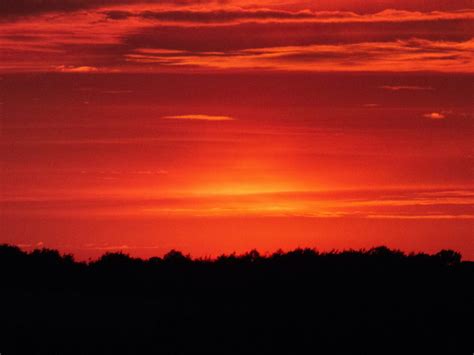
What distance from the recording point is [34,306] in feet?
80.4

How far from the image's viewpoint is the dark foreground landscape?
69.1 feet

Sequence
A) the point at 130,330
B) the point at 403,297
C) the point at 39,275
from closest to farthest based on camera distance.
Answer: the point at 130,330
the point at 403,297
the point at 39,275

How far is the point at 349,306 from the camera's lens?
23.7 m

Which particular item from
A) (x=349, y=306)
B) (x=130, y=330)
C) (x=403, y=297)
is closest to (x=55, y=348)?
(x=130, y=330)

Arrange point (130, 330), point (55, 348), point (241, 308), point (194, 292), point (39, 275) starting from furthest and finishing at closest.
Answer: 1. point (39, 275)
2. point (194, 292)
3. point (241, 308)
4. point (130, 330)
5. point (55, 348)

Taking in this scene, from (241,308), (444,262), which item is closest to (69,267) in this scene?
(241,308)

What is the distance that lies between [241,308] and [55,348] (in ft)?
14.7

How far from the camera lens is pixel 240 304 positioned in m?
23.8

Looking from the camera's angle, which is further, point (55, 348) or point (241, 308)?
point (241, 308)

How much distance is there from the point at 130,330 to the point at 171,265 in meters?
7.58

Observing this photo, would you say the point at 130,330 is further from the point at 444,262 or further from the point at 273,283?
the point at 444,262

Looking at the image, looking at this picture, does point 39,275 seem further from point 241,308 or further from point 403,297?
point 403,297

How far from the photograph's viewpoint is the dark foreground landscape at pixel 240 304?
829 inches

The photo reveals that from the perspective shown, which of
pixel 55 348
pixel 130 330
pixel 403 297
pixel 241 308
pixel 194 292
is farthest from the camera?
pixel 194 292
